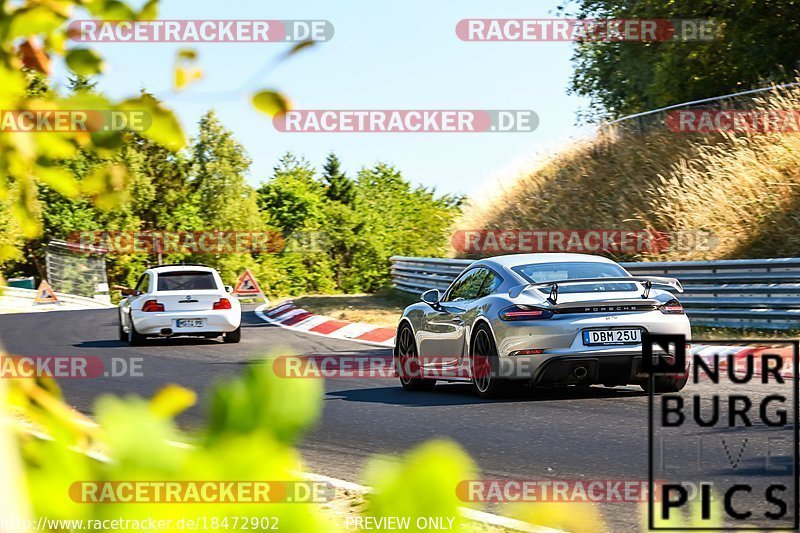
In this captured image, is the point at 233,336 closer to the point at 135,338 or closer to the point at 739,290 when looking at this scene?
the point at 135,338

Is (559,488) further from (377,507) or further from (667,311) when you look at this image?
(377,507)

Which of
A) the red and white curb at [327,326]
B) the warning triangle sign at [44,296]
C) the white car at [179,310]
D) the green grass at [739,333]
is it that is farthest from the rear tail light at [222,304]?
the warning triangle sign at [44,296]

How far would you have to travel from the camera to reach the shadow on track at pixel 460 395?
11.0 meters

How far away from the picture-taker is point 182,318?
20.0 m

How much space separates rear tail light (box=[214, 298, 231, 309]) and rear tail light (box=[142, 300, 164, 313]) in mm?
937

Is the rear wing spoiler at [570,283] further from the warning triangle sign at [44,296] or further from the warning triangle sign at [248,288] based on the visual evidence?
the warning triangle sign at [44,296]

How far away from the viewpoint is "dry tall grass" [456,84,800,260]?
2106 cm

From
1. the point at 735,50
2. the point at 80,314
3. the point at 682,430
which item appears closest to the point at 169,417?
the point at 682,430

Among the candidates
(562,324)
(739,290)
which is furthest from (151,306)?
(562,324)

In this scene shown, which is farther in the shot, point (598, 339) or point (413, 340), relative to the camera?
point (413, 340)

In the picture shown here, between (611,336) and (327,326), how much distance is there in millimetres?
12561

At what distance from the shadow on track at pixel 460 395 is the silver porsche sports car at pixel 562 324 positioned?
24cm

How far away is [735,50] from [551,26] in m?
6.28

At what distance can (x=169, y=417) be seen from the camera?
114 centimetres
